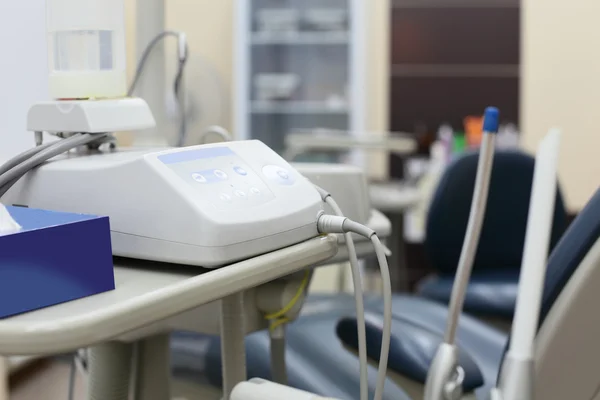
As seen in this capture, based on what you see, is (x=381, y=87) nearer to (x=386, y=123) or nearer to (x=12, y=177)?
(x=386, y=123)

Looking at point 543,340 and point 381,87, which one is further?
point 381,87

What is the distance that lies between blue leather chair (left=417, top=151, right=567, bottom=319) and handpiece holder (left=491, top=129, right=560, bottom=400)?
1.63 metres

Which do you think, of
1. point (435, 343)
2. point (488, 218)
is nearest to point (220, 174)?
point (435, 343)

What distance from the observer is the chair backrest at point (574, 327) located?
0.76 m

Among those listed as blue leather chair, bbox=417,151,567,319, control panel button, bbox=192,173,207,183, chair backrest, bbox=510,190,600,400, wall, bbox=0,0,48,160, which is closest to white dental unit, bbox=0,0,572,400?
control panel button, bbox=192,173,207,183

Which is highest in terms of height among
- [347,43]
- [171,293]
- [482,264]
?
[347,43]

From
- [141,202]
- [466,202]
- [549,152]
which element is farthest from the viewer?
[466,202]

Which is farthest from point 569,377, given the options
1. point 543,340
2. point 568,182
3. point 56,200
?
point 568,182

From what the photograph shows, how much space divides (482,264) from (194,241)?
180 cm

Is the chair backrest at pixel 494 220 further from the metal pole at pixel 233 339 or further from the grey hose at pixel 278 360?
the metal pole at pixel 233 339

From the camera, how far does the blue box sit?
56 centimetres

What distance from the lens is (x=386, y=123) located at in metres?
4.02

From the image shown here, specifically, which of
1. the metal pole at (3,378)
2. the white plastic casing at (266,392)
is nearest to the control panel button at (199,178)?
the white plastic casing at (266,392)

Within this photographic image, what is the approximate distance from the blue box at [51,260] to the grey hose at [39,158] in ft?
0.38
